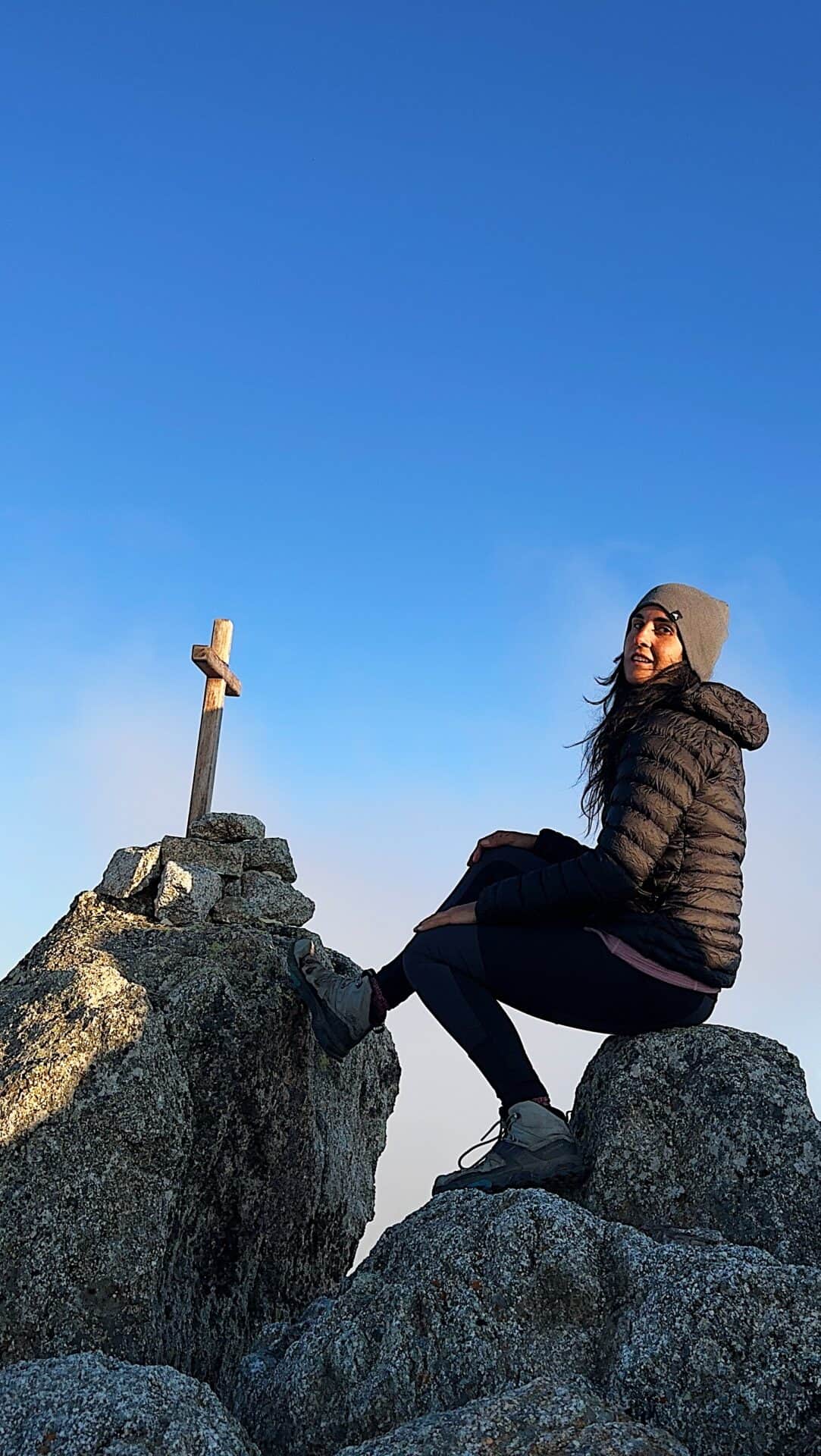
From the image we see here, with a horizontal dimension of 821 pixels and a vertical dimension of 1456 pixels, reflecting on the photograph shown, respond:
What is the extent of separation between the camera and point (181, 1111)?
16.1 feet

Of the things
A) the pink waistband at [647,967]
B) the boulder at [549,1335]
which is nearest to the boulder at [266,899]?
the pink waistband at [647,967]

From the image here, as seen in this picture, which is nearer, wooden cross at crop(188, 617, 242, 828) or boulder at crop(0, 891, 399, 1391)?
boulder at crop(0, 891, 399, 1391)

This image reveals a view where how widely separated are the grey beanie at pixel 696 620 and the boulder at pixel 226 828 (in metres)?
7.66

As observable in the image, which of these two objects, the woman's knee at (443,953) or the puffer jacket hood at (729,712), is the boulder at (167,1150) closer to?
the woman's knee at (443,953)

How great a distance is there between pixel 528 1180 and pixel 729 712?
6.83ft

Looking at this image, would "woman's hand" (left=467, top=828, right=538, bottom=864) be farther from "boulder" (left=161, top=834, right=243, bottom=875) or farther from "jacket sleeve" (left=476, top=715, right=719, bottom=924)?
"boulder" (left=161, top=834, right=243, bottom=875)

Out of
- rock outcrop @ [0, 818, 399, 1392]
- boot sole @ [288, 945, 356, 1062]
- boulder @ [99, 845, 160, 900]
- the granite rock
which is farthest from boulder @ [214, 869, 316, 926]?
boot sole @ [288, 945, 356, 1062]

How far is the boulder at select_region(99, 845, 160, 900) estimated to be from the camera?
411 inches

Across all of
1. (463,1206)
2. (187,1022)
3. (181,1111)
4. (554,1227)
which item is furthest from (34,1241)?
(554,1227)

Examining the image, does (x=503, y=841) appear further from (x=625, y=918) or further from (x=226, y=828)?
(x=226, y=828)

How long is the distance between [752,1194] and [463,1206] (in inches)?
45.6

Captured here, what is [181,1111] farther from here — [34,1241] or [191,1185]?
[34,1241]

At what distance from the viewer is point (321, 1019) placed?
18.5 feet

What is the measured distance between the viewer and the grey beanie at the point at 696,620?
537 centimetres
